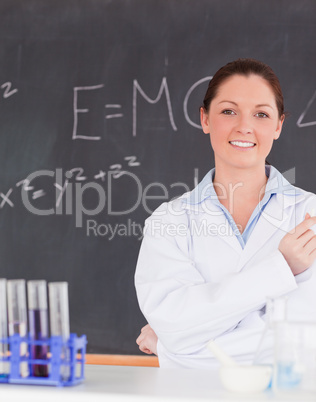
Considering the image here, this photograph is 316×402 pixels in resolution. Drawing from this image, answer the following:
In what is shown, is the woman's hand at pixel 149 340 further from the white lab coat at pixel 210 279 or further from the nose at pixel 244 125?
the nose at pixel 244 125

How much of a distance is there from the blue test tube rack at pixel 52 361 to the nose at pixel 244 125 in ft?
2.72

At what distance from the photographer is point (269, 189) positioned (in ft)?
5.81

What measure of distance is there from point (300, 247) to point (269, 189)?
359 millimetres

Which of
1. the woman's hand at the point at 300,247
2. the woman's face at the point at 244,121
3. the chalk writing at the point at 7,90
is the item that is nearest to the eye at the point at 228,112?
the woman's face at the point at 244,121

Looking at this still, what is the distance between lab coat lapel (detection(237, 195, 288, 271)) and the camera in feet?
5.48

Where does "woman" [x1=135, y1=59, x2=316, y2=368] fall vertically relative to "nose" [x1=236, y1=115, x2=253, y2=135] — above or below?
below

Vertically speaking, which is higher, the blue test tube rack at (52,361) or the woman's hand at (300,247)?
the woman's hand at (300,247)

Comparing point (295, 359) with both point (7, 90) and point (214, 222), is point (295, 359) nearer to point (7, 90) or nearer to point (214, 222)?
point (214, 222)

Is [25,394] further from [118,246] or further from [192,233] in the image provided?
[118,246]

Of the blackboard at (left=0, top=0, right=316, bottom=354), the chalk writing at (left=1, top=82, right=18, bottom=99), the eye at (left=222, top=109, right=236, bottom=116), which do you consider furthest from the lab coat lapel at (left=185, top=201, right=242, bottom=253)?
the chalk writing at (left=1, top=82, right=18, bottom=99)

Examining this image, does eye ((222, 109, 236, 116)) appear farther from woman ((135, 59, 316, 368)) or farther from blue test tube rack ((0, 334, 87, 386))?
blue test tube rack ((0, 334, 87, 386))

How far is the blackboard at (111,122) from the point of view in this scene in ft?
8.79

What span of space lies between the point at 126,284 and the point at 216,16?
1.28 meters

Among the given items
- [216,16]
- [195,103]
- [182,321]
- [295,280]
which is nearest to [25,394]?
[182,321]
